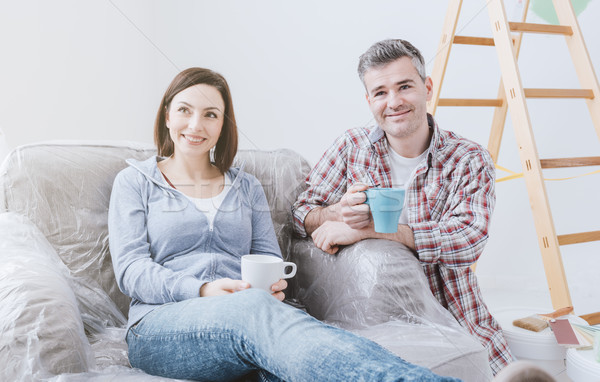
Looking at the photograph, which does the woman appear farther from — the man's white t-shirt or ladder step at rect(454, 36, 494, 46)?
ladder step at rect(454, 36, 494, 46)

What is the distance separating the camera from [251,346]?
2.58 ft

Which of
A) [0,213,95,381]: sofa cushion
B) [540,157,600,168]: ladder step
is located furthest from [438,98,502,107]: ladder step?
[0,213,95,381]: sofa cushion

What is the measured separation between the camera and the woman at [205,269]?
0.74 metres

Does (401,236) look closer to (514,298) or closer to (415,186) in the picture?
(415,186)

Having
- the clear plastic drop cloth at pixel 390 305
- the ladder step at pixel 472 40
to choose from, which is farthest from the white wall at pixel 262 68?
the clear plastic drop cloth at pixel 390 305

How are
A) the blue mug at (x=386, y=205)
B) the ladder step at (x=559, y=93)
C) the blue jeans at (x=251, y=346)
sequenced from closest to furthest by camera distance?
the blue jeans at (x=251, y=346) < the blue mug at (x=386, y=205) < the ladder step at (x=559, y=93)

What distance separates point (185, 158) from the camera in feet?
4.06

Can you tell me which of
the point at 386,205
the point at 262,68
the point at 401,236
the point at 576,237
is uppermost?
the point at 262,68

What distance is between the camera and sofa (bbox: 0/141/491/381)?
2.67 feet

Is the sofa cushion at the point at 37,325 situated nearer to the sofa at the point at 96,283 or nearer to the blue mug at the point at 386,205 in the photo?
the sofa at the point at 96,283

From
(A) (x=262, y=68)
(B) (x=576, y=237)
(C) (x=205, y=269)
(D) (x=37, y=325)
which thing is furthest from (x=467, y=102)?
(D) (x=37, y=325)

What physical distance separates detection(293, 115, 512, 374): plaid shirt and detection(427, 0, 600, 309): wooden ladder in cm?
30

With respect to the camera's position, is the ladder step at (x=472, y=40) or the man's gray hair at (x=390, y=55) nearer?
the man's gray hair at (x=390, y=55)

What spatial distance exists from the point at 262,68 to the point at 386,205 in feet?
2.62
